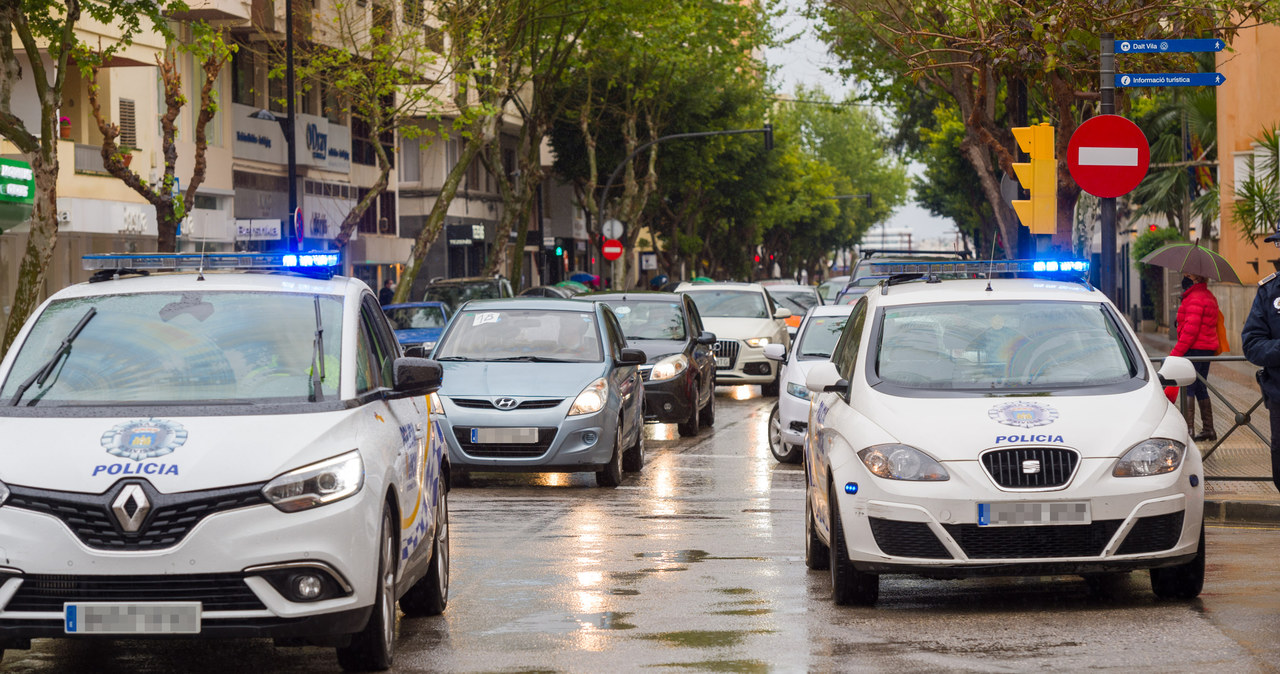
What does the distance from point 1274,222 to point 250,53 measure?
84.0 ft

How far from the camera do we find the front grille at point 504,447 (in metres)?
14.5

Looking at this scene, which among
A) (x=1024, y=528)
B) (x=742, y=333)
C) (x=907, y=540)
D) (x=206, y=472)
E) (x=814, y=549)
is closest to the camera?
(x=206, y=472)

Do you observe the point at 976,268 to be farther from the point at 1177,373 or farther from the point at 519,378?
the point at 519,378

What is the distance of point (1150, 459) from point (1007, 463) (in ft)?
2.24

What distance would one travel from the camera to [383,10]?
35.2m

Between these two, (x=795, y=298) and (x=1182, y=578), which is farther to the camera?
(x=795, y=298)

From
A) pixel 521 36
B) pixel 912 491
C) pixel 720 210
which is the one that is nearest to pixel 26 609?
pixel 912 491

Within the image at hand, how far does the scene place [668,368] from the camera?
65.1ft

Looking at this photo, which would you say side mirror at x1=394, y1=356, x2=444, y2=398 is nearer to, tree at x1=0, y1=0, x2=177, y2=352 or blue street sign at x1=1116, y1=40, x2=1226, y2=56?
blue street sign at x1=1116, y1=40, x2=1226, y2=56

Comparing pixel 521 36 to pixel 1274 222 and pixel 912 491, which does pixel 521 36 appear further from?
pixel 912 491

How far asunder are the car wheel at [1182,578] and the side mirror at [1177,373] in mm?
874

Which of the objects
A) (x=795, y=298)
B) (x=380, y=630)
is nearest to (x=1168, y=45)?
(x=380, y=630)

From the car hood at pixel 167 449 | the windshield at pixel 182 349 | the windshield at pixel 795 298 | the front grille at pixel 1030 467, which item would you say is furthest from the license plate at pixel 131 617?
the windshield at pixel 795 298

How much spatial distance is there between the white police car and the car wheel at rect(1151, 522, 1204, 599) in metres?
3.49
